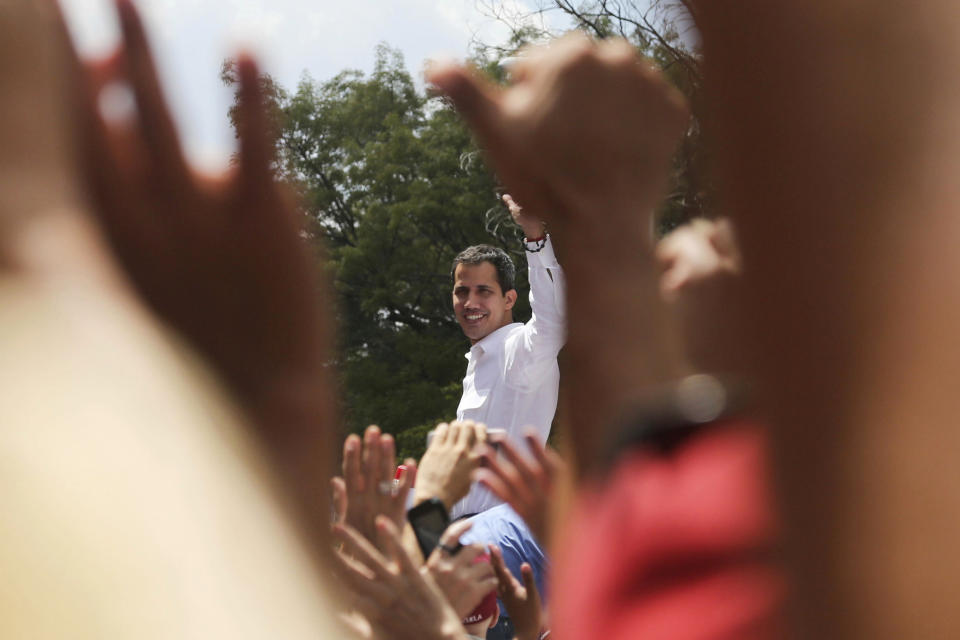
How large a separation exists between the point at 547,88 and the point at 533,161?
4cm

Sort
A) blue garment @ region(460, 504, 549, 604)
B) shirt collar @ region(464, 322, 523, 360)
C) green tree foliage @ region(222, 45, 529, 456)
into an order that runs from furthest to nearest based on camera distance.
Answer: green tree foliage @ region(222, 45, 529, 456) < shirt collar @ region(464, 322, 523, 360) < blue garment @ region(460, 504, 549, 604)

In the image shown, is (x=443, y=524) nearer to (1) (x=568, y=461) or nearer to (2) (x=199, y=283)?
(1) (x=568, y=461)

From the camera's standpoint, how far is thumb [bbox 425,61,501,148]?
0.57 meters

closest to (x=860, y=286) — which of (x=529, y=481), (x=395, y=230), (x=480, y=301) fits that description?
(x=529, y=481)

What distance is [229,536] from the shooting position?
353mm

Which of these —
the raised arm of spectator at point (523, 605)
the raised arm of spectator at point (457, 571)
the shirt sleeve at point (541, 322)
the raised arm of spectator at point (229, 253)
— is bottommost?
the raised arm of spectator at point (523, 605)

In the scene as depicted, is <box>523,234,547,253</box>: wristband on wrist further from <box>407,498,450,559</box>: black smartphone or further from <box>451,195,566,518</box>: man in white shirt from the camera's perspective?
<box>407,498,450,559</box>: black smartphone

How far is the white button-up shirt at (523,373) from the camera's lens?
3.37 m

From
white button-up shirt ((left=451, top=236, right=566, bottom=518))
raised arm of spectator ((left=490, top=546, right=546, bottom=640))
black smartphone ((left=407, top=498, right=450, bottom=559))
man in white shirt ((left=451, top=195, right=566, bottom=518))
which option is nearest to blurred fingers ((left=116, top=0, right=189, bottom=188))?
black smartphone ((left=407, top=498, right=450, bottom=559))

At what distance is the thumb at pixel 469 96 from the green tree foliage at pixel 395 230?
10.3 metres

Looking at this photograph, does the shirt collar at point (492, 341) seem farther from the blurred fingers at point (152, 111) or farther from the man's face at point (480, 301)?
the blurred fingers at point (152, 111)

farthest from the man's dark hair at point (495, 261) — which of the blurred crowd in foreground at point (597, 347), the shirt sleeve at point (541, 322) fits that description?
the blurred crowd in foreground at point (597, 347)

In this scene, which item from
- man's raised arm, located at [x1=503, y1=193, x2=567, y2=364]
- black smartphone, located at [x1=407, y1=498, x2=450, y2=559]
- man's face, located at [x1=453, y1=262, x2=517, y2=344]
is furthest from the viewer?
man's face, located at [x1=453, y1=262, x2=517, y2=344]

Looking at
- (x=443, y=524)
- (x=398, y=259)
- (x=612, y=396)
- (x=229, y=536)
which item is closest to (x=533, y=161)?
(x=612, y=396)
